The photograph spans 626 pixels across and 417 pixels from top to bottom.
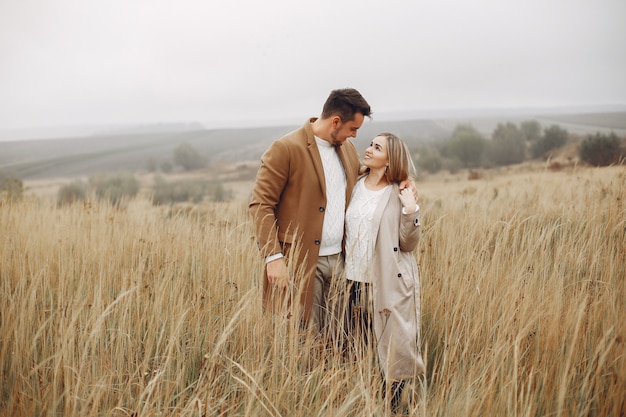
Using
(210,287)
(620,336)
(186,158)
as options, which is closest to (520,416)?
(620,336)

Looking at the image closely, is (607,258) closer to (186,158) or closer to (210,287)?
(210,287)

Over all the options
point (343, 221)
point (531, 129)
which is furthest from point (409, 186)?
point (531, 129)

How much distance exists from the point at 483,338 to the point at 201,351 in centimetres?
159

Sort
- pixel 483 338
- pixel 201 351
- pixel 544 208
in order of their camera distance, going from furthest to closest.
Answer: pixel 544 208, pixel 483 338, pixel 201 351

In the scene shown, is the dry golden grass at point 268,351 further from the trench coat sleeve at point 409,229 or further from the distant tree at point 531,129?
the distant tree at point 531,129

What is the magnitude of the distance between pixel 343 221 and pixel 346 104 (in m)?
0.77

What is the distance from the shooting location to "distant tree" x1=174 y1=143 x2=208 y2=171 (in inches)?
2196

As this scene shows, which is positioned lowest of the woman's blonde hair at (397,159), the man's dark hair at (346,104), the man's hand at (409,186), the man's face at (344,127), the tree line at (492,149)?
the tree line at (492,149)

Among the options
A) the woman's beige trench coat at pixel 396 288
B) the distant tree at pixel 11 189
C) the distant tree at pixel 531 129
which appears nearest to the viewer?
the woman's beige trench coat at pixel 396 288

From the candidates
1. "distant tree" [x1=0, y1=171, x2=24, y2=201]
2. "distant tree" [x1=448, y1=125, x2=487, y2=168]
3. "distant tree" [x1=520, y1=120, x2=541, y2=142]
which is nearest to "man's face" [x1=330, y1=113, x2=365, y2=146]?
"distant tree" [x1=0, y1=171, x2=24, y2=201]

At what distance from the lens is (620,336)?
213 centimetres

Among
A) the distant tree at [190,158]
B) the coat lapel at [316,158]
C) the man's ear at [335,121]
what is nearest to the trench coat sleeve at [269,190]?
the coat lapel at [316,158]

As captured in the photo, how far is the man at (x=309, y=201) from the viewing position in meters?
2.82

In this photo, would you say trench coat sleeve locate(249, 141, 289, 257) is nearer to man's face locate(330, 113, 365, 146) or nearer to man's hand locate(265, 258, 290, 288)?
man's hand locate(265, 258, 290, 288)
